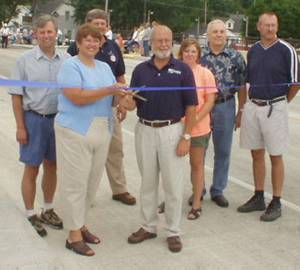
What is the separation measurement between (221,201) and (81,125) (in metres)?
2.24

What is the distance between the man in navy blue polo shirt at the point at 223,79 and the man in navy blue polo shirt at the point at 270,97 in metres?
0.13

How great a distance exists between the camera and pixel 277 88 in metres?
5.65

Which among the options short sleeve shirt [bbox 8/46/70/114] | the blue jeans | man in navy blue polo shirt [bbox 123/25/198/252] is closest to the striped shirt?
the blue jeans

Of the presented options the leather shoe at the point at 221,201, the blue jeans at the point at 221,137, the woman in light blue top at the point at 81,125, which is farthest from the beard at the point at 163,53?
the leather shoe at the point at 221,201

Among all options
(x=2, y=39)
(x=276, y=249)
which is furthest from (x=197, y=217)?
(x=2, y=39)

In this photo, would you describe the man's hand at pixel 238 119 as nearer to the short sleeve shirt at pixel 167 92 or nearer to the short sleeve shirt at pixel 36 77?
the short sleeve shirt at pixel 167 92

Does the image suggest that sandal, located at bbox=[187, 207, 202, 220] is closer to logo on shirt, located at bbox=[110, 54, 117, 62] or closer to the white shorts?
the white shorts

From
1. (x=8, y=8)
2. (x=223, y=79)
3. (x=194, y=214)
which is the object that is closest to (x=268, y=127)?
(x=223, y=79)

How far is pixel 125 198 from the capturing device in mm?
6152

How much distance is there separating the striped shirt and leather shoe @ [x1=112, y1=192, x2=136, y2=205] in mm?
1683

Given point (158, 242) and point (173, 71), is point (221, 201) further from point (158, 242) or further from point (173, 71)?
point (173, 71)

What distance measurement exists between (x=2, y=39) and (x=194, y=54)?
129ft

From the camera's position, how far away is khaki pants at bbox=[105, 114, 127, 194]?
6191mm

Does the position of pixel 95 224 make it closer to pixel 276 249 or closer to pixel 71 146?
pixel 71 146
